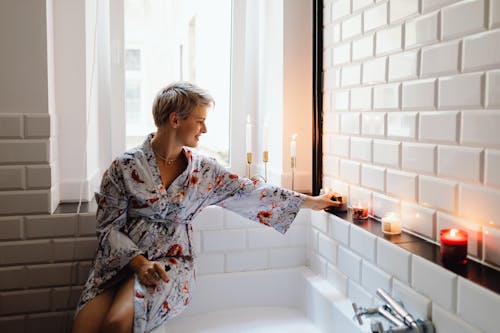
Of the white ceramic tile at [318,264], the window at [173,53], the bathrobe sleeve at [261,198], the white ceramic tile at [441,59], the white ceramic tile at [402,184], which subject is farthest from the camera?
the window at [173,53]

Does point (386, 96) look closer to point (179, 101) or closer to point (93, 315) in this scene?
point (179, 101)

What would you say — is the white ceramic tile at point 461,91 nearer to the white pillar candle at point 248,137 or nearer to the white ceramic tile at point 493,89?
the white ceramic tile at point 493,89

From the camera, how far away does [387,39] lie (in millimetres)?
1608

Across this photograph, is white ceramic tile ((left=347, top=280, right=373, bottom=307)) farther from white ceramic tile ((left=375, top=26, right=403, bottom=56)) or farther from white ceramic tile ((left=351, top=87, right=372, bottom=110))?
white ceramic tile ((left=375, top=26, right=403, bottom=56))

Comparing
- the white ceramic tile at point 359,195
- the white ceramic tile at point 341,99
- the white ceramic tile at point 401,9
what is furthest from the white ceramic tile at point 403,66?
the white ceramic tile at point 359,195

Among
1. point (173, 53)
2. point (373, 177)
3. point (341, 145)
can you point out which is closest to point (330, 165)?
A: point (341, 145)

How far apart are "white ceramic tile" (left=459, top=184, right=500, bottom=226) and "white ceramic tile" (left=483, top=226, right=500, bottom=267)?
25 mm

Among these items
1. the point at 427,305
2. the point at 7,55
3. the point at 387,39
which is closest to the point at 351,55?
the point at 387,39

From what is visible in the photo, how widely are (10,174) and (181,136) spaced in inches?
26.9

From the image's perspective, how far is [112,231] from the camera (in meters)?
1.72

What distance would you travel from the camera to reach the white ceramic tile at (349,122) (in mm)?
1837

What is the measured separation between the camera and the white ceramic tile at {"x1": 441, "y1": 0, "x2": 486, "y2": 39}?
47.6 inches

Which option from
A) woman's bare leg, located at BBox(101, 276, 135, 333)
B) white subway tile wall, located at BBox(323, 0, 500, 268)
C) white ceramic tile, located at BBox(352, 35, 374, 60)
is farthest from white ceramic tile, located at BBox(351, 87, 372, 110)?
woman's bare leg, located at BBox(101, 276, 135, 333)

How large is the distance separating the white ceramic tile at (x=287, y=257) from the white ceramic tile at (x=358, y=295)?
435mm
